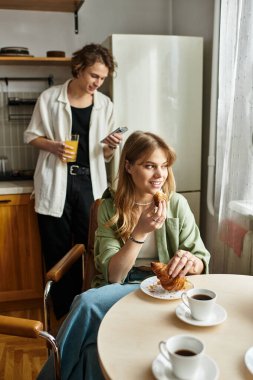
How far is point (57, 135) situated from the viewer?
7.84 feet

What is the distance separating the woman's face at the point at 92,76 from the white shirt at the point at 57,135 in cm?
13

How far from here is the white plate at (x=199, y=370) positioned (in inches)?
32.9

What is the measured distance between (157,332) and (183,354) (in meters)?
0.17

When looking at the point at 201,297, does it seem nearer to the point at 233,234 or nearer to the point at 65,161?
the point at 233,234

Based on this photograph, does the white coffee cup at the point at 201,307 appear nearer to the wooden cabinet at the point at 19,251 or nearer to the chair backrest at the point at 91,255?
the chair backrest at the point at 91,255

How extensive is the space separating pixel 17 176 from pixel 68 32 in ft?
3.51

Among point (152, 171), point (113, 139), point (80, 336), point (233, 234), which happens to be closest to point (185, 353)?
point (80, 336)

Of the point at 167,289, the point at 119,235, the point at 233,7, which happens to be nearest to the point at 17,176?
the point at 119,235

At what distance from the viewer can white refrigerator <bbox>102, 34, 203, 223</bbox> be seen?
2.44m

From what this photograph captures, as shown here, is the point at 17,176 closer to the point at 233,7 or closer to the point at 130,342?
the point at 233,7

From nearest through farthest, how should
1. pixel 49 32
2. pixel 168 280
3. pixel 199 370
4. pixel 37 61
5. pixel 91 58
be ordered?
pixel 199 370 < pixel 168 280 < pixel 91 58 < pixel 37 61 < pixel 49 32

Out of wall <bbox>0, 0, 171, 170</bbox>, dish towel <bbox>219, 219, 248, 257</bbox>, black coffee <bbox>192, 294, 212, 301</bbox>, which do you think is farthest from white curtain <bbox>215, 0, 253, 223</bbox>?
wall <bbox>0, 0, 171, 170</bbox>

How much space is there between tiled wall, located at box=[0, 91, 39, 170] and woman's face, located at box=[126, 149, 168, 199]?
1.64 meters

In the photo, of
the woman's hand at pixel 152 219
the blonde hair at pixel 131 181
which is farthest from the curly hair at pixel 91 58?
the woman's hand at pixel 152 219
